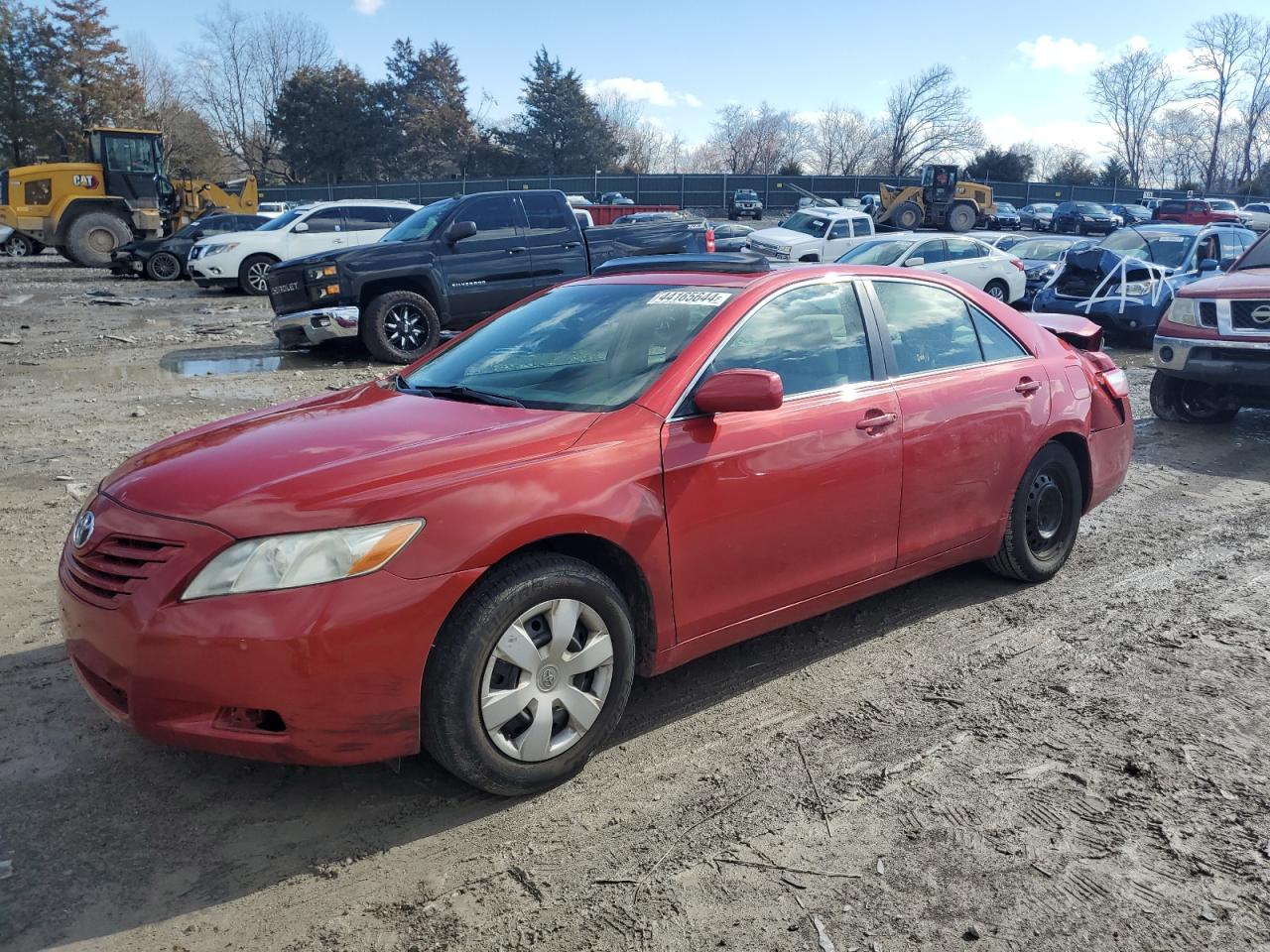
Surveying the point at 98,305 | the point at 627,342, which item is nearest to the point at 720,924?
the point at 627,342

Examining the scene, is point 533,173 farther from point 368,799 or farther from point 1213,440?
point 368,799

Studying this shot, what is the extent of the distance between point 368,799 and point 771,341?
86.7 inches

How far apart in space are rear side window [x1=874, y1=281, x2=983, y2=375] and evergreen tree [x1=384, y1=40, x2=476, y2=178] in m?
66.4

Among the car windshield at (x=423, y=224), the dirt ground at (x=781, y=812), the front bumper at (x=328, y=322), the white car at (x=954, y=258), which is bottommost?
the dirt ground at (x=781, y=812)

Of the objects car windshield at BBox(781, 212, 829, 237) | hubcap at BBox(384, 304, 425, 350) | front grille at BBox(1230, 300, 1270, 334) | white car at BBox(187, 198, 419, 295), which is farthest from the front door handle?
car windshield at BBox(781, 212, 829, 237)

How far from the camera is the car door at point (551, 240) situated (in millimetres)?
12039

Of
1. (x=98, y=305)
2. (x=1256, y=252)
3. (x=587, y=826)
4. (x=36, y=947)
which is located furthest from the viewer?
(x=98, y=305)

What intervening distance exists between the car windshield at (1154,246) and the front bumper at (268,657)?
1417cm

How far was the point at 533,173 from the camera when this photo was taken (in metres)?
66.9

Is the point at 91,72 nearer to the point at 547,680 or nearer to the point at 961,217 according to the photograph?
the point at 961,217

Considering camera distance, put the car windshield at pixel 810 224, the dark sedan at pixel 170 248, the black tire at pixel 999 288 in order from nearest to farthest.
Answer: the black tire at pixel 999 288 → the car windshield at pixel 810 224 → the dark sedan at pixel 170 248

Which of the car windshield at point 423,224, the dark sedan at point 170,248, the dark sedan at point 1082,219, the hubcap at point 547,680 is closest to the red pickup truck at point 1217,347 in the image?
the hubcap at point 547,680

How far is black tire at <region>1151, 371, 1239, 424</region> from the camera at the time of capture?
884cm

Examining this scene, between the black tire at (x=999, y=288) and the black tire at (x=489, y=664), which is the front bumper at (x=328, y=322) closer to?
the black tire at (x=489, y=664)
